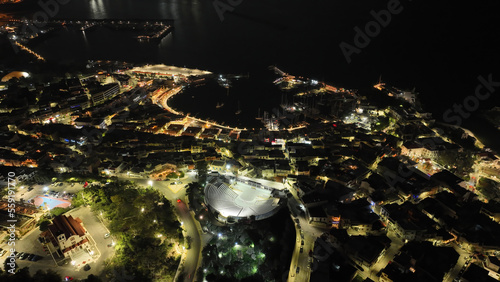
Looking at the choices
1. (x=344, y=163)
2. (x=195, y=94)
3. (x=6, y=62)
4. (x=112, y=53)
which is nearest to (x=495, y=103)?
(x=344, y=163)

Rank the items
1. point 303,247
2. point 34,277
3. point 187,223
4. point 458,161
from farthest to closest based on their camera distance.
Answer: point 458,161
point 187,223
point 303,247
point 34,277

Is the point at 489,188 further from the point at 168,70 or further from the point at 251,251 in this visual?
the point at 168,70

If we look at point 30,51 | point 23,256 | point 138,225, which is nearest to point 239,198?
point 138,225

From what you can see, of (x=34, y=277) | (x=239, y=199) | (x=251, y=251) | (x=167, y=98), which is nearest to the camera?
(x=34, y=277)

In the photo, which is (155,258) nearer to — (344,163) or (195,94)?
(344,163)

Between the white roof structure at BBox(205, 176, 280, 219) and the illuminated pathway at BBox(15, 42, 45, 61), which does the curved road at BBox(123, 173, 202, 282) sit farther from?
the illuminated pathway at BBox(15, 42, 45, 61)

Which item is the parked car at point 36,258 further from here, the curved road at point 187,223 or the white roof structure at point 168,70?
the white roof structure at point 168,70

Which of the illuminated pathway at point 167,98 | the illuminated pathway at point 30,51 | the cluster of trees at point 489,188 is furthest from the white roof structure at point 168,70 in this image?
the cluster of trees at point 489,188
